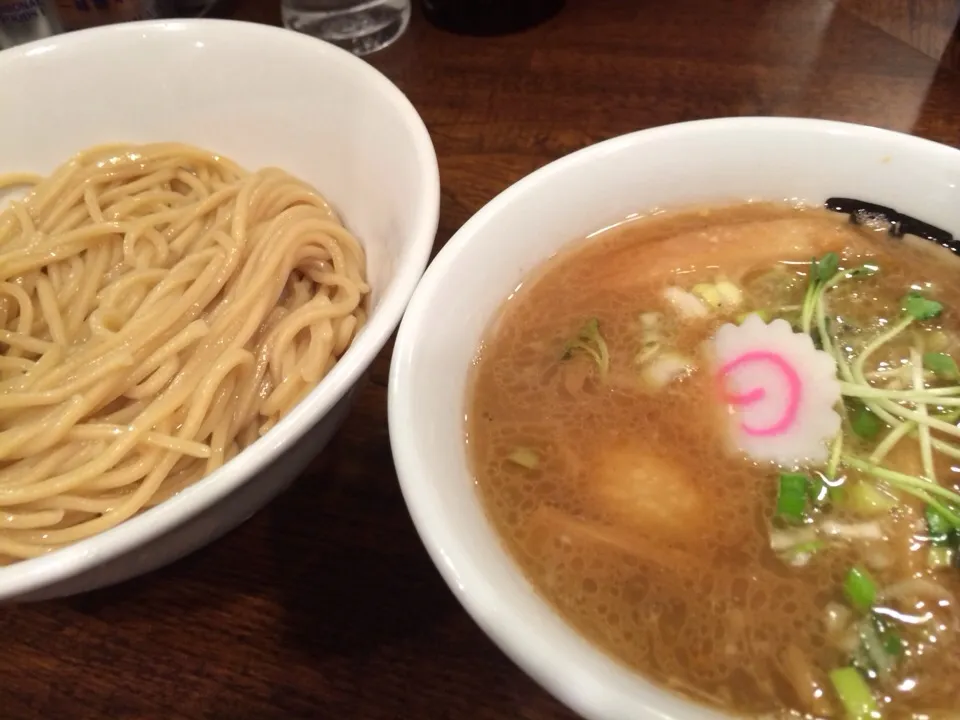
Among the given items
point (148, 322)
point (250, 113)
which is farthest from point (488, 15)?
point (148, 322)

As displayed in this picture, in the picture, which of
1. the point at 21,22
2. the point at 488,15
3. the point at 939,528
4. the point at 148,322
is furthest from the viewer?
the point at 488,15

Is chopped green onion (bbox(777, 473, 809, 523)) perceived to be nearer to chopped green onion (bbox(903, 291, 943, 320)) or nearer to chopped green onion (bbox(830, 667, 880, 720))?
chopped green onion (bbox(830, 667, 880, 720))

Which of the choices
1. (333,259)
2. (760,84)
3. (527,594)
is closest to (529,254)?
(333,259)

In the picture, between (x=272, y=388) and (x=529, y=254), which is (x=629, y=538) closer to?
(x=529, y=254)

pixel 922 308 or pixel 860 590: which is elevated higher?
pixel 922 308

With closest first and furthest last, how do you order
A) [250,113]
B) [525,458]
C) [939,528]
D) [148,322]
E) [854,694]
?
[854,694] → [939,528] → [525,458] → [148,322] → [250,113]

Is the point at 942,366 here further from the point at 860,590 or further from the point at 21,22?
the point at 21,22
